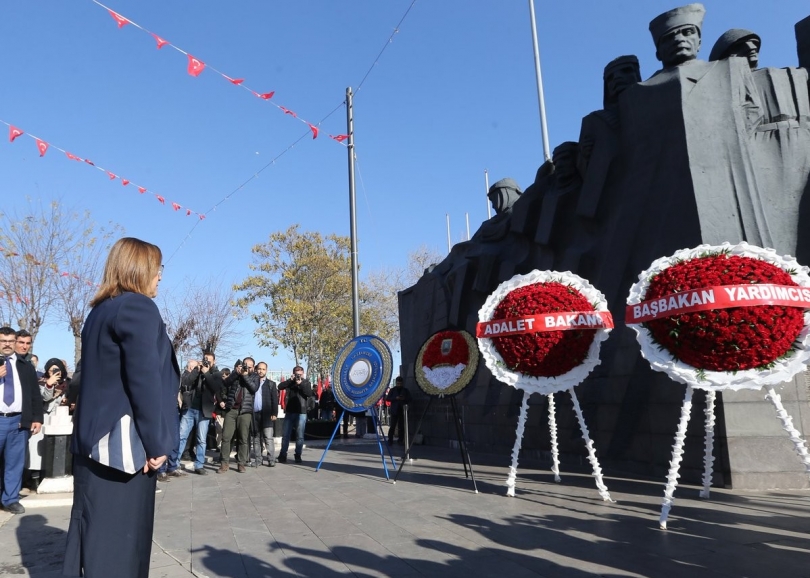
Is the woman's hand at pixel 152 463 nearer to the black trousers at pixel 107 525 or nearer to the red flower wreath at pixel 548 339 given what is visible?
the black trousers at pixel 107 525

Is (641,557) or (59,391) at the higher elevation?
(59,391)

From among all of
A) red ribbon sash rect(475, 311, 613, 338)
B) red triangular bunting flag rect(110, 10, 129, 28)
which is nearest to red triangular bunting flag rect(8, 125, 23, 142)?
red triangular bunting flag rect(110, 10, 129, 28)

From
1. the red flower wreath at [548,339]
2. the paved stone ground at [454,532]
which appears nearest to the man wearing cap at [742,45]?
the red flower wreath at [548,339]

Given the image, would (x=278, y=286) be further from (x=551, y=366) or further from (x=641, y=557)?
(x=641, y=557)

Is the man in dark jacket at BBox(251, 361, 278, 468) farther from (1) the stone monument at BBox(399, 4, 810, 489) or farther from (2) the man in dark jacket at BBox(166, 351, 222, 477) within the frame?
(1) the stone monument at BBox(399, 4, 810, 489)

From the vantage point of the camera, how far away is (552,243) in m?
11.0

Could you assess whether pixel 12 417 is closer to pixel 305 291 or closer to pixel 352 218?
pixel 352 218

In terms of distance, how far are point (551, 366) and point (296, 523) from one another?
3.41m

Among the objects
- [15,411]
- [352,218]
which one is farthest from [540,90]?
[15,411]

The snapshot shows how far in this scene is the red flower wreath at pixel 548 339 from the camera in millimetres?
7027

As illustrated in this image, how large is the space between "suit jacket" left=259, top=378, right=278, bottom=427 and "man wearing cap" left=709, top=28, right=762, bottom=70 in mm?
9477

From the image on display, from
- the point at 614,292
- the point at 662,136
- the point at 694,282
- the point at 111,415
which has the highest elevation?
the point at 662,136

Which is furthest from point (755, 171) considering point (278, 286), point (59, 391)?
point (278, 286)

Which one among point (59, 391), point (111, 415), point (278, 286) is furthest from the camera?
point (278, 286)
